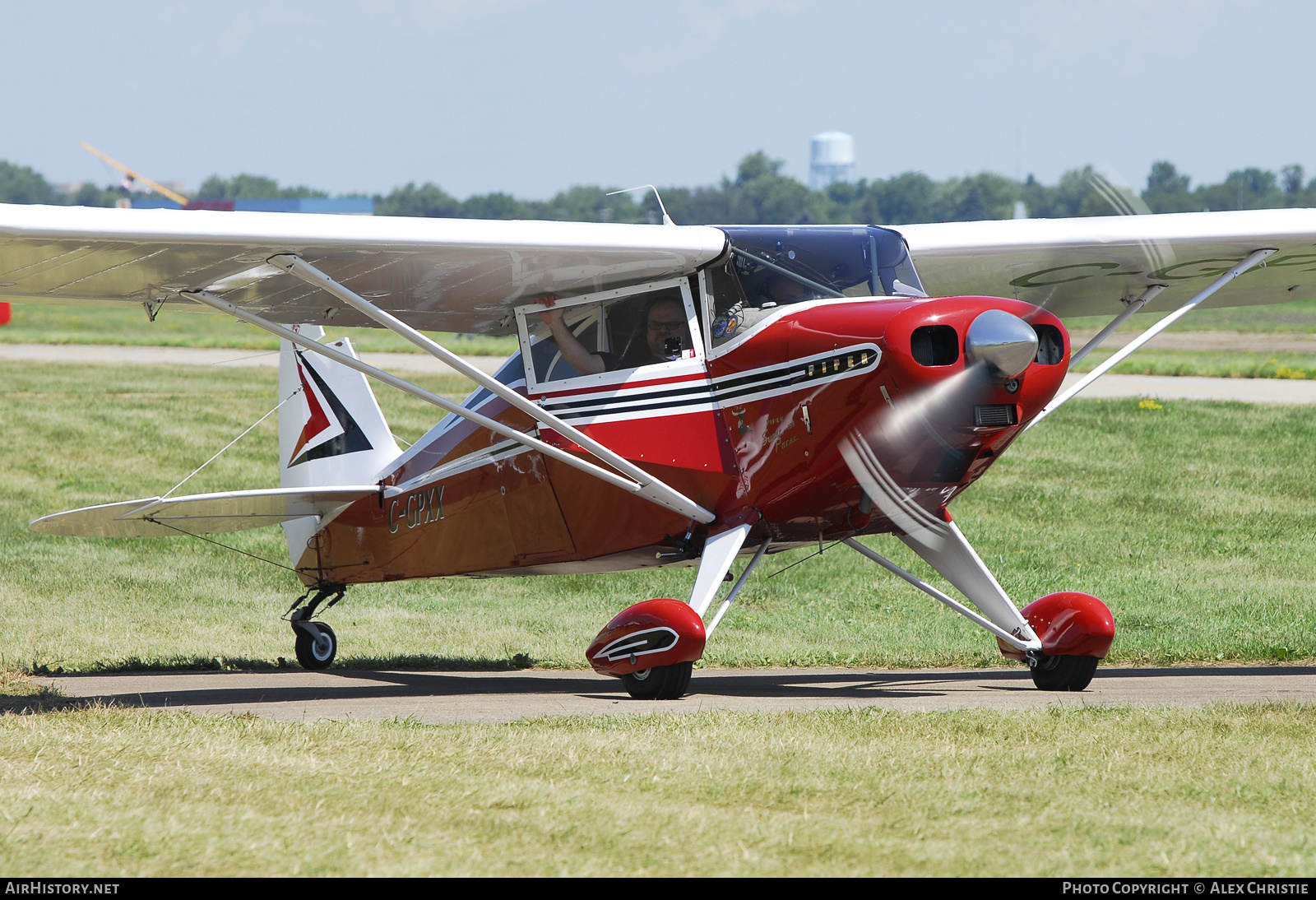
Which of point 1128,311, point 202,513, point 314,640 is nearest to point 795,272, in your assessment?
point 1128,311

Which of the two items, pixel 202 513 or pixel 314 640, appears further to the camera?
pixel 314 640

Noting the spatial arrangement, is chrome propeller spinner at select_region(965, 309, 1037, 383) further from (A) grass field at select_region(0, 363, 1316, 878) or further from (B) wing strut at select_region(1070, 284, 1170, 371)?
(B) wing strut at select_region(1070, 284, 1170, 371)

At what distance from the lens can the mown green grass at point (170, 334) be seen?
1774 inches

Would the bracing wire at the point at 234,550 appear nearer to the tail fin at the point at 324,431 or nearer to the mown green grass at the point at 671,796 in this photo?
the tail fin at the point at 324,431

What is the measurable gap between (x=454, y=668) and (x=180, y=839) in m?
7.17

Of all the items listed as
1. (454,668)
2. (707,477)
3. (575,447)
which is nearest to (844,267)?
(707,477)

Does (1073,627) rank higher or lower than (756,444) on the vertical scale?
lower

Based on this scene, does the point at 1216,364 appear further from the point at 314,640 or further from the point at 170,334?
the point at 170,334

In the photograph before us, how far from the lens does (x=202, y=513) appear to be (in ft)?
35.6

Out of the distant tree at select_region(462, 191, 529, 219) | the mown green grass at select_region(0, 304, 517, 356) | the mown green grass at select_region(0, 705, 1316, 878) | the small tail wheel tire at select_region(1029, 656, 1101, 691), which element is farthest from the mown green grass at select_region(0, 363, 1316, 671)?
the distant tree at select_region(462, 191, 529, 219)

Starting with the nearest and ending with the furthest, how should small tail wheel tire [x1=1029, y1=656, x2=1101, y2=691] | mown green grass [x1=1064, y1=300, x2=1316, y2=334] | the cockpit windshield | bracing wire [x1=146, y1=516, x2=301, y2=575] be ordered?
the cockpit windshield, small tail wheel tire [x1=1029, y1=656, x2=1101, y2=691], bracing wire [x1=146, y1=516, x2=301, y2=575], mown green grass [x1=1064, y1=300, x2=1316, y2=334]

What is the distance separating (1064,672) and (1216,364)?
2879 cm

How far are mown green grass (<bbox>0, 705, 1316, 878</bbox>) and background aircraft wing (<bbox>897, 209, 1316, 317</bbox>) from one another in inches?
163

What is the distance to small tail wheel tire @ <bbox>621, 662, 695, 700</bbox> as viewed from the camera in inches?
336
